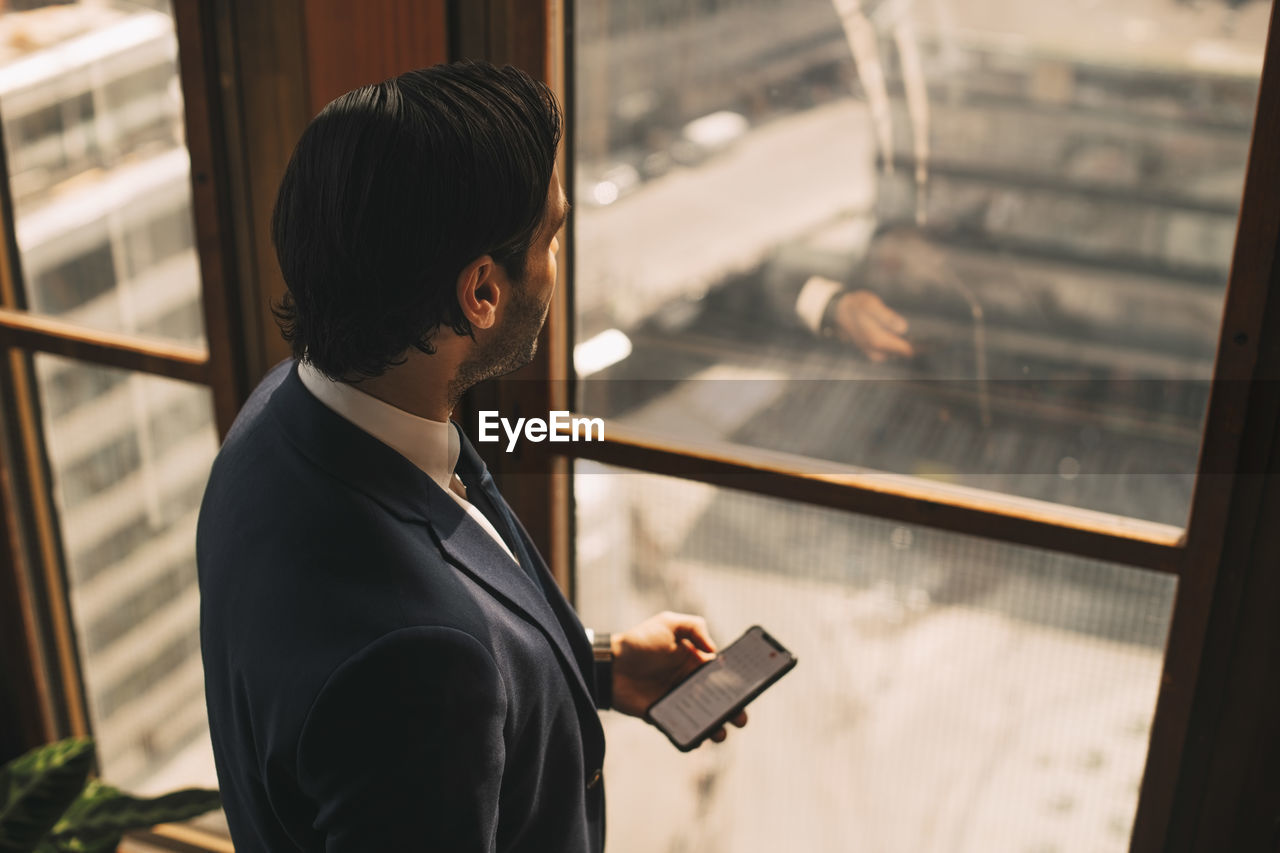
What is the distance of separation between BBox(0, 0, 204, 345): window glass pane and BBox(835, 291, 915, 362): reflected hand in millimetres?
849

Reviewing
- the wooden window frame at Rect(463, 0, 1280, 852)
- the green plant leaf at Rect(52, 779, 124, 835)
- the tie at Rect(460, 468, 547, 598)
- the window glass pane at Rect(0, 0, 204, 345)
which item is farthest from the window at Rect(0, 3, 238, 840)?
the tie at Rect(460, 468, 547, 598)

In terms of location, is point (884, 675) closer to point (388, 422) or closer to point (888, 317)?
point (888, 317)

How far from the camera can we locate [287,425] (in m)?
0.93

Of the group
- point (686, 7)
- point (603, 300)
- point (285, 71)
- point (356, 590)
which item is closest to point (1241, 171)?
point (686, 7)

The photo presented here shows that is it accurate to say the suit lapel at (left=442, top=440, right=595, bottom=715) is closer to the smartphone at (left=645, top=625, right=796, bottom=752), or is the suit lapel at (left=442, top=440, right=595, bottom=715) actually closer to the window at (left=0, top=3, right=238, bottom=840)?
the smartphone at (left=645, top=625, right=796, bottom=752)

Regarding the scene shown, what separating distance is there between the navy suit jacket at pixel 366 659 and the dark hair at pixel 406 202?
3.4 inches

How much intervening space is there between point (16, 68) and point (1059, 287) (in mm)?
1327

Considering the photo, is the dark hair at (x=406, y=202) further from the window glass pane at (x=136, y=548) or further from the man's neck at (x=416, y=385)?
the window glass pane at (x=136, y=548)

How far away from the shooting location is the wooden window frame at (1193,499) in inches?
40.9

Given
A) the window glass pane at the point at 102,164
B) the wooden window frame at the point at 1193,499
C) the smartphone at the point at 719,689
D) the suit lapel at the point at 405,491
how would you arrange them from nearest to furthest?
the suit lapel at the point at 405,491, the wooden window frame at the point at 1193,499, the smartphone at the point at 719,689, the window glass pane at the point at 102,164

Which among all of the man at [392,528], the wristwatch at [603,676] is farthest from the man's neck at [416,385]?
the wristwatch at [603,676]

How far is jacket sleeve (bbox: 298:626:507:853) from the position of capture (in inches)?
31.2

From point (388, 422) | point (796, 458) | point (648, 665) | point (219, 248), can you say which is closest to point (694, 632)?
point (648, 665)

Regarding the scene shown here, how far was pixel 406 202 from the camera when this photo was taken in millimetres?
853
